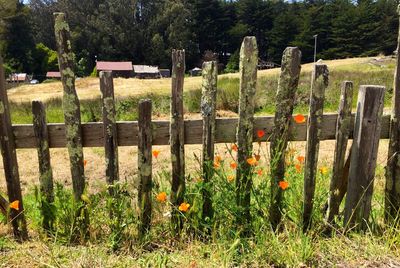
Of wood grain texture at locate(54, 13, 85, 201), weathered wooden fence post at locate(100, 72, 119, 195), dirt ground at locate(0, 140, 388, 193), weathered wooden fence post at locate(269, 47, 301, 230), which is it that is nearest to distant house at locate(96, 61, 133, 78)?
dirt ground at locate(0, 140, 388, 193)

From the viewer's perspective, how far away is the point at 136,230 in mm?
3500

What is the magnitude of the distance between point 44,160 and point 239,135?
172cm

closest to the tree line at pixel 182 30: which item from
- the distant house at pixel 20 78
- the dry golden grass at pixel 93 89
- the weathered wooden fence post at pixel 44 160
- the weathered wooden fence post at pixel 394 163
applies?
the distant house at pixel 20 78

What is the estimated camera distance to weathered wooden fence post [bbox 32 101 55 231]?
3.48m

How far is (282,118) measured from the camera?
11.4ft

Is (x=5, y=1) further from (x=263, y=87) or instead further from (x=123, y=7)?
(x=263, y=87)

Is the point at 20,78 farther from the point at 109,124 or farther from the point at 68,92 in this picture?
the point at 109,124

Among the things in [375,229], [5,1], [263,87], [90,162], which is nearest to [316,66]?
[375,229]

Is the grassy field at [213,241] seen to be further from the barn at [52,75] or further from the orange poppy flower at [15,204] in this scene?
the barn at [52,75]

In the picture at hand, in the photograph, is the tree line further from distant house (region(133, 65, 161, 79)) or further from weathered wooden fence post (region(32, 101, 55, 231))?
weathered wooden fence post (region(32, 101, 55, 231))

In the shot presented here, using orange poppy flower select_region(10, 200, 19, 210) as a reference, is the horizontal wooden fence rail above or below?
above

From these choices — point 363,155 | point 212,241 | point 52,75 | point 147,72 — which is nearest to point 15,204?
point 212,241

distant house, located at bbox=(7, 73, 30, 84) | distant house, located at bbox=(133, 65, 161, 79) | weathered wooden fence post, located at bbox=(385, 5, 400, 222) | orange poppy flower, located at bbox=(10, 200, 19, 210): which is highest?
weathered wooden fence post, located at bbox=(385, 5, 400, 222)

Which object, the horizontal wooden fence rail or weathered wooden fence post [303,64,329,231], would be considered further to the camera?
the horizontal wooden fence rail
